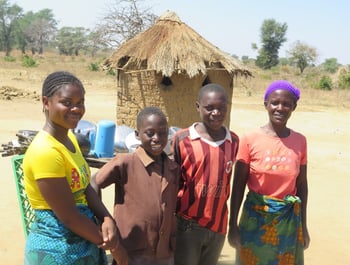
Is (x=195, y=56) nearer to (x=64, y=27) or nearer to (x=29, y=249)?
(x=29, y=249)

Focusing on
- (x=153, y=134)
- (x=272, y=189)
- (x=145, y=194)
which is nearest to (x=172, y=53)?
(x=272, y=189)

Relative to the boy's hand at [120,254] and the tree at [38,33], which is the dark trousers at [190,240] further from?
the tree at [38,33]

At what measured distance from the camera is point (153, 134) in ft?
6.29

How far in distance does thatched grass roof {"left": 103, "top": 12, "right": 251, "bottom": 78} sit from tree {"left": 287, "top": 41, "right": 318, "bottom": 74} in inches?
1169

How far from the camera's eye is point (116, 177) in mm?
1889

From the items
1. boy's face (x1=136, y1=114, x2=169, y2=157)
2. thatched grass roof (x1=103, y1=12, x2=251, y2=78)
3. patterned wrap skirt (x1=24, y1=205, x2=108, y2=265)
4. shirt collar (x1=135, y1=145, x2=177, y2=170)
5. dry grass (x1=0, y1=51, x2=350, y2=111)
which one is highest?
thatched grass roof (x1=103, y1=12, x2=251, y2=78)

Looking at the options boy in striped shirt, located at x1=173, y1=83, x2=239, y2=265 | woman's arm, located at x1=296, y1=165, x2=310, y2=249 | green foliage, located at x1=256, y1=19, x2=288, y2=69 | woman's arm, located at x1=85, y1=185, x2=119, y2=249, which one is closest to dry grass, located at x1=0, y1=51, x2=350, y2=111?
green foliage, located at x1=256, y1=19, x2=288, y2=69

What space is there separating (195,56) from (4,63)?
2355cm

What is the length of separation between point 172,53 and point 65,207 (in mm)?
5631

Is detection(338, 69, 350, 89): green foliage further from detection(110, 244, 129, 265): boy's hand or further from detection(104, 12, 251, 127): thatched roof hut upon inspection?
detection(110, 244, 129, 265): boy's hand

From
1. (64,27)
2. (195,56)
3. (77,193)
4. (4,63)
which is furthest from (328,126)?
(64,27)

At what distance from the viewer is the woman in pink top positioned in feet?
7.04

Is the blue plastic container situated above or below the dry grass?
above

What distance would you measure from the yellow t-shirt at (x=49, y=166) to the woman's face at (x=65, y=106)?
7cm
